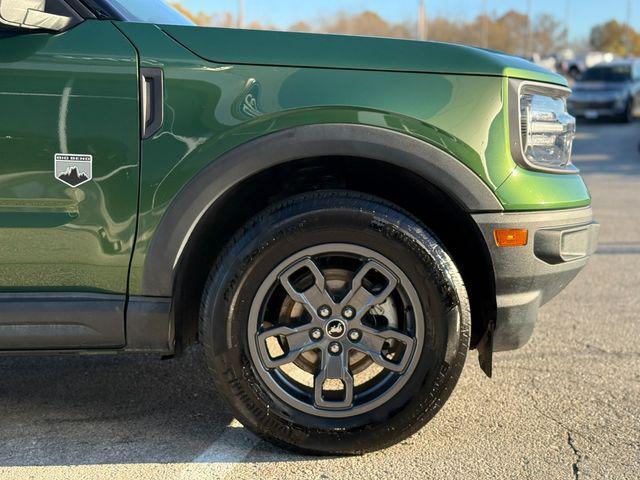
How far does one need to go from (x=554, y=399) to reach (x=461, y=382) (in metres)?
0.43

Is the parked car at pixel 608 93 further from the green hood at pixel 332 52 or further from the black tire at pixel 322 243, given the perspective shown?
the black tire at pixel 322 243

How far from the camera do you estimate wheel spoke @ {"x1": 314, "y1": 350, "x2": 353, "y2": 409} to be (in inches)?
106

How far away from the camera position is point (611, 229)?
7270mm

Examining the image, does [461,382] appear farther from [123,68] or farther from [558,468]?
[123,68]

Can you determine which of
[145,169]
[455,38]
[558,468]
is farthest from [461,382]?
[455,38]

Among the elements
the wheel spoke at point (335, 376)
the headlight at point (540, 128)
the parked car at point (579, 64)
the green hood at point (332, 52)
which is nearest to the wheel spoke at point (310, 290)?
Answer: the wheel spoke at point (335, 376)

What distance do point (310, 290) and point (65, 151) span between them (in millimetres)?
1009

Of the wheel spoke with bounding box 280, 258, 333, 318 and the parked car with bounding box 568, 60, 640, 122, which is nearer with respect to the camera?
the wheel spoke with bounding box 280, 258, 333, 318

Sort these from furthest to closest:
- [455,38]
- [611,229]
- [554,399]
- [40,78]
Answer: [455,38], [611,229], [554,399], [40,78]

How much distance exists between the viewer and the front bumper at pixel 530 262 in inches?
104

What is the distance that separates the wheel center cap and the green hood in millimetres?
946

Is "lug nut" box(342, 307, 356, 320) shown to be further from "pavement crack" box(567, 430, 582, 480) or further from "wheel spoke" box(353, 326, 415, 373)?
"pavement crack" box(567, 430, 582, 480)

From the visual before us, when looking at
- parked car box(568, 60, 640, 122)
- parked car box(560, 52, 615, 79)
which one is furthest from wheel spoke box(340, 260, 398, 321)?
parked car box(560, 52, 615, 79)

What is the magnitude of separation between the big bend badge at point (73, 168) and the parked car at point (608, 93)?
2076 centimetres
